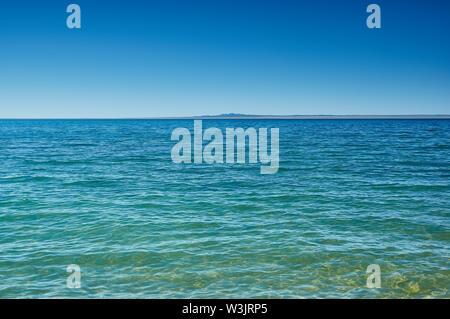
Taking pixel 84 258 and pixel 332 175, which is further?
pixel 332 175

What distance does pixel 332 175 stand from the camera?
26172 mm

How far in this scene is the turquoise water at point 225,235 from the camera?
384 inches

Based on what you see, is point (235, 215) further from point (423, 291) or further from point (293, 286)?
point (423, 291)

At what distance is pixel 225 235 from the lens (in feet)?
44.3

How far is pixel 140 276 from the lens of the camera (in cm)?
1023

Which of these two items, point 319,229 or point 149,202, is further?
point 149,202

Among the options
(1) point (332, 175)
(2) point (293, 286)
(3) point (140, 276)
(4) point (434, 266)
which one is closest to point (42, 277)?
(3) point (140, 276)

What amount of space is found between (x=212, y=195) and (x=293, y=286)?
10883 mm

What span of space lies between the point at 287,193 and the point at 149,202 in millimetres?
7911

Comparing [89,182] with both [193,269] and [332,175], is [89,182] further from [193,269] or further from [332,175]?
[332,175]

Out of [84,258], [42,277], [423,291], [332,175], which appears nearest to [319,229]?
[423,291]

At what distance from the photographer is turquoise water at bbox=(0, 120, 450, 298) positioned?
9742mm
